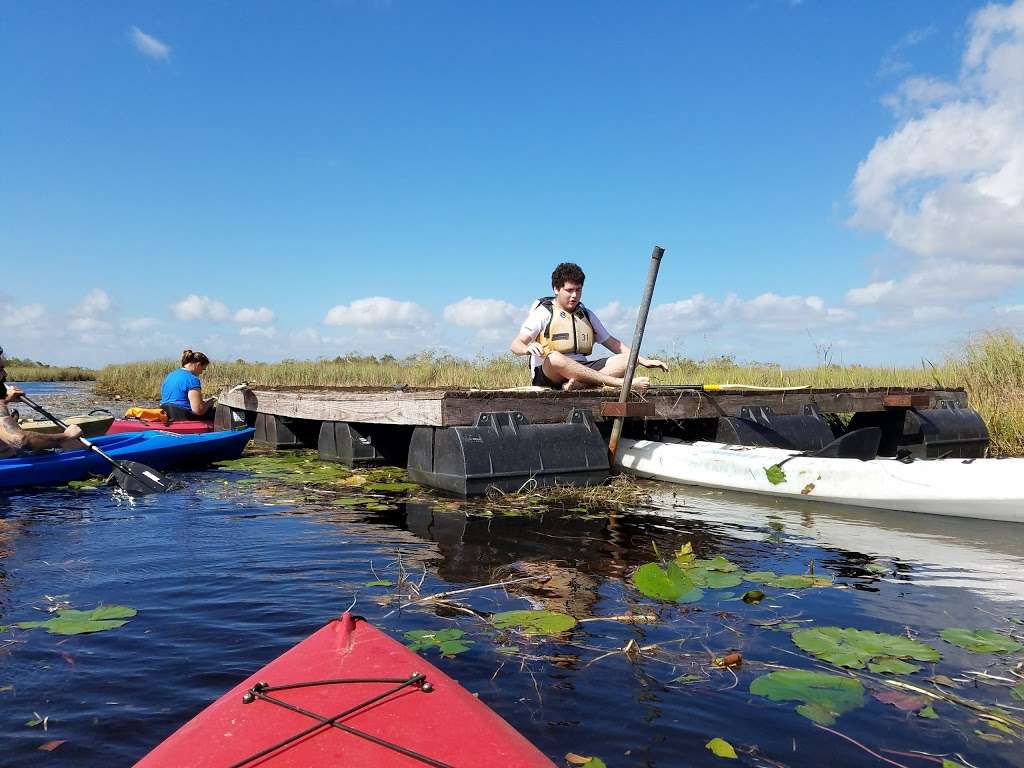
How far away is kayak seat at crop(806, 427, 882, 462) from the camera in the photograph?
5902 millimetres

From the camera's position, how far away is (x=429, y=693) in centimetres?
168

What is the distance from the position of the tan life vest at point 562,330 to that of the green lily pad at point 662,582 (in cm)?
419

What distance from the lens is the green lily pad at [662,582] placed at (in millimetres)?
3203

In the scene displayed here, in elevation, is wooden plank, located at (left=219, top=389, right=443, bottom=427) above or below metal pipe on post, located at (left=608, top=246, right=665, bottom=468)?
below

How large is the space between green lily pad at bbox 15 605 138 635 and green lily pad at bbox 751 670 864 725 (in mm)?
2681

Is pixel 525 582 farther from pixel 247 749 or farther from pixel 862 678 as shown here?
pixel 247 749

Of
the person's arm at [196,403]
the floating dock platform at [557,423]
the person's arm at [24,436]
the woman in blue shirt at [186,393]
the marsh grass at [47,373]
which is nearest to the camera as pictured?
the floating dock platform at [557,423]

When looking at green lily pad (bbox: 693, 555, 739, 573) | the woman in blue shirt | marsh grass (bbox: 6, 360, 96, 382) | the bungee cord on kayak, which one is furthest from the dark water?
marsh grass (bbox: 6, 360, 96, 382)

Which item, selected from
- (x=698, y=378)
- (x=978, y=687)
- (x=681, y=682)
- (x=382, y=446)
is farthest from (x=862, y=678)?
(x=698, y=378)

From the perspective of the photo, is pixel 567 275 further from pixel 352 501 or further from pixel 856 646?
pixel 856 646

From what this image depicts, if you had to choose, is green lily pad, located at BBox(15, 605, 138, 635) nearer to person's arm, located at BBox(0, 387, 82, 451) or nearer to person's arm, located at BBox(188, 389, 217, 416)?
person's arm, located at BBox(0, 387, 82, 451)

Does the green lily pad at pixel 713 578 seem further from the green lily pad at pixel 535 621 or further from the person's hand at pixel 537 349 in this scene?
the person's hand at pixel 537 349

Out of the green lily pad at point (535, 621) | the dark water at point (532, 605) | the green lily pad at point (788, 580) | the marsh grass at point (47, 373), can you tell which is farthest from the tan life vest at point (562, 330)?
the marsh grass at point (47, 373)

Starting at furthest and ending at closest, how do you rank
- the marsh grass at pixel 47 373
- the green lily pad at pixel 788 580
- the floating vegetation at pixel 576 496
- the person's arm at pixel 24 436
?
the marsh grass at pixel 47 373 < the person's arm at pixel 24 436 < the floating vegetation at pixel 576 496 < the green lily pad at pixel 788 580
